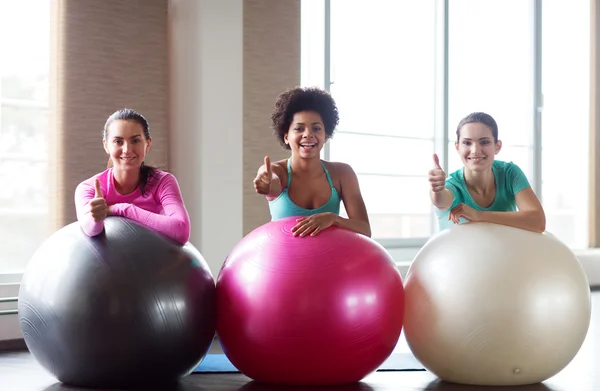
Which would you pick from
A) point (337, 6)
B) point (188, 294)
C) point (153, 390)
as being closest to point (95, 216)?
point (188, 294)

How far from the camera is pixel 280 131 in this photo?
9.83ft

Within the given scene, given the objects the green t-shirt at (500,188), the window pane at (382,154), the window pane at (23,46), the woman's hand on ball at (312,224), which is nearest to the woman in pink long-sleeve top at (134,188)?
the woman's hand on ball at (312,224)

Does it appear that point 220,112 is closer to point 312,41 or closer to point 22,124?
point 22,124

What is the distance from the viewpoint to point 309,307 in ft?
7.88

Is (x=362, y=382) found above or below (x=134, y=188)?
below

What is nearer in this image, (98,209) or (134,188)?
(98,209)

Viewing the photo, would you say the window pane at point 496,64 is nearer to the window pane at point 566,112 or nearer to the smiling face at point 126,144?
the window pane at point 566,112

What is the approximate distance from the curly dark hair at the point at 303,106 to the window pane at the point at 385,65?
2.47 m

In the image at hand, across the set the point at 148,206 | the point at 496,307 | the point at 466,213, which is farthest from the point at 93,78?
the point at 496,307

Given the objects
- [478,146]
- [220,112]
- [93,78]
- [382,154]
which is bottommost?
[478,146]

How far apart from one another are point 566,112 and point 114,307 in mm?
5456

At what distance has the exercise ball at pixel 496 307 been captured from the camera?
Result: 8.16ft

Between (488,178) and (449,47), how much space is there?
3108 millimetres

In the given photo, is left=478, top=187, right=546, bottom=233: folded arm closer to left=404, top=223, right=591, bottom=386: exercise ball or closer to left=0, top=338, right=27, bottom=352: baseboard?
left=404, top=223, right=591, bottom=386: exercise ball
